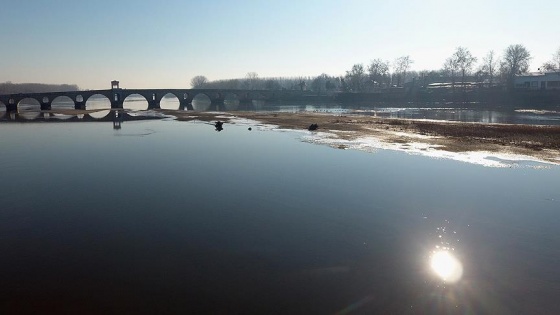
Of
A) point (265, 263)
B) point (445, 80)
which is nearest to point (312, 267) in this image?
point (265, 263)

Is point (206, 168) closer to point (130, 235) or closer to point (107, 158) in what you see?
point (107, 158)

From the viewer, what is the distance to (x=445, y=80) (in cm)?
16862

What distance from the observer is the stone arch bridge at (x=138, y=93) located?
104 metres

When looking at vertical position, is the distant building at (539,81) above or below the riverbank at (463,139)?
above

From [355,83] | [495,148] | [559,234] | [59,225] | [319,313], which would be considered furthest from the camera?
[355,83]

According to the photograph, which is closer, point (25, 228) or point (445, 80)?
Answer: point (25, 228)

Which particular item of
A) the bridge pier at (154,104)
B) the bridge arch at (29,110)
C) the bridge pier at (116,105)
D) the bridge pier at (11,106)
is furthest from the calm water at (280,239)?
the bridge pier at (154,104)

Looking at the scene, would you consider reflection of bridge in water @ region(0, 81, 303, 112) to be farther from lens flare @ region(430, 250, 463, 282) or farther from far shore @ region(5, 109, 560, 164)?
lens flare @ region(430, 250, 463, 282)

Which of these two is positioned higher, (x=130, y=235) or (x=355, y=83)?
(x=355, y=83)

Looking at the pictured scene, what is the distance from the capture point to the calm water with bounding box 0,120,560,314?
880 cm

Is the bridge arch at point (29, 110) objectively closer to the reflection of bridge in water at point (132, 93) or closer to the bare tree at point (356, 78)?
the reflection of bridge in water at point (132, 93)

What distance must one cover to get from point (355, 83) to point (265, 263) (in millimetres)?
161368

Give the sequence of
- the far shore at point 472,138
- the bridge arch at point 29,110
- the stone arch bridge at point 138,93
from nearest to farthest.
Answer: the far shore at point 472,138, the bridge arch at point 29,110, the stone arch bridge at point 138,93

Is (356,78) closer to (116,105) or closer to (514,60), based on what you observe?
(514,60)
